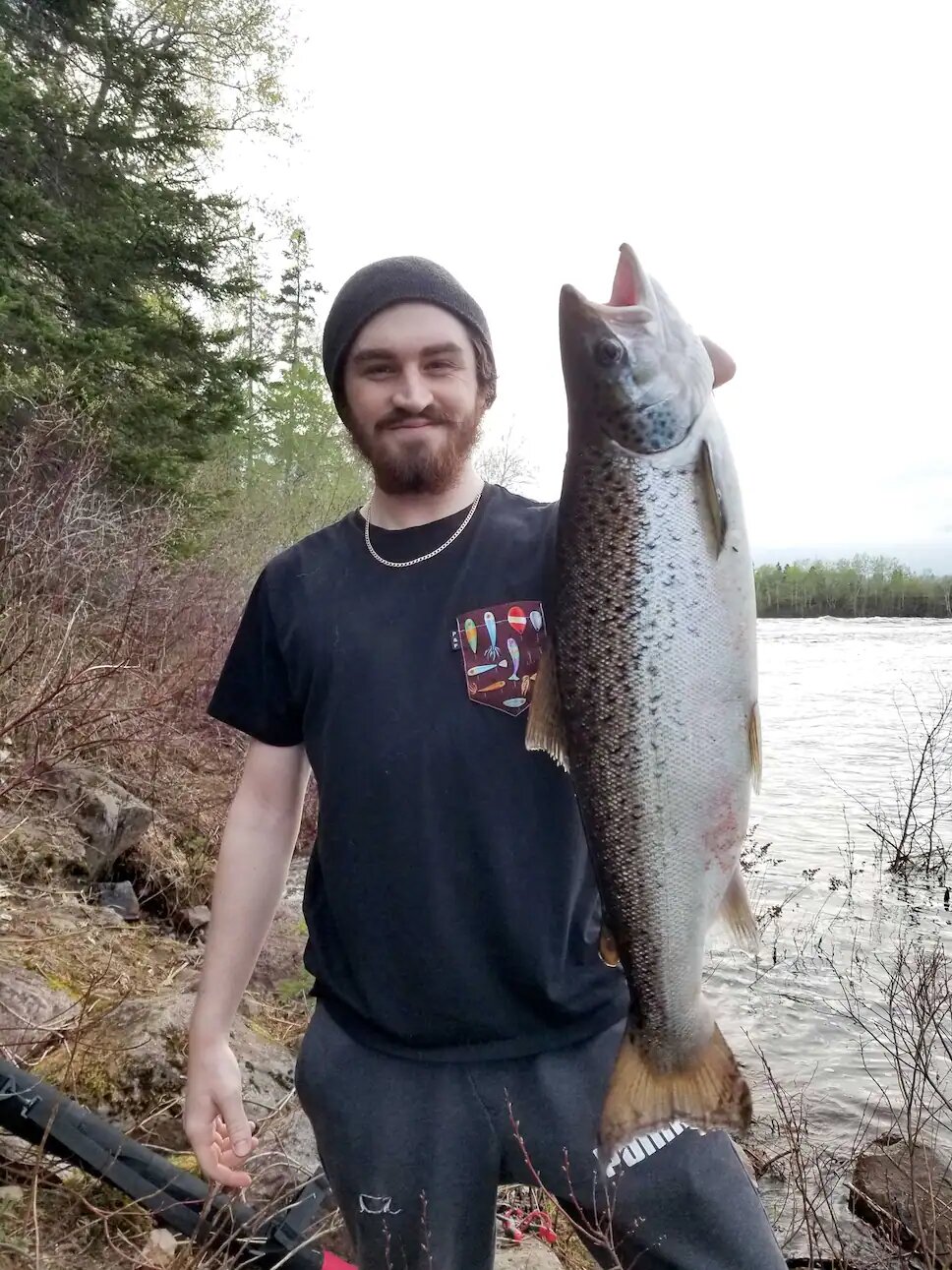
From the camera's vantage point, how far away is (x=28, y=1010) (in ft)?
12.0

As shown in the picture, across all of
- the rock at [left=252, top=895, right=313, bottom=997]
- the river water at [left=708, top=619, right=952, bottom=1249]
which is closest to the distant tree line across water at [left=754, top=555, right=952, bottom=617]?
the river water at [left=708, top=619, right=952, bottom=1249]

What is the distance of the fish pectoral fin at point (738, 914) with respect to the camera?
1984mm

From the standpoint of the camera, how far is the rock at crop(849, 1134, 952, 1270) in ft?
13.2

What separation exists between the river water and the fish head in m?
4.67

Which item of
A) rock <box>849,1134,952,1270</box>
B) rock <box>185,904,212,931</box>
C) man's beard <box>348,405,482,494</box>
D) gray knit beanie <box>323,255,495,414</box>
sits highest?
gray knit beanie <box>323,255,495,414</box>

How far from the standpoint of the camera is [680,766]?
1.88 metres

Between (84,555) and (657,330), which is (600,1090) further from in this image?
(84,555)

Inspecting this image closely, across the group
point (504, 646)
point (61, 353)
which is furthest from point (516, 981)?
point (61, 353)

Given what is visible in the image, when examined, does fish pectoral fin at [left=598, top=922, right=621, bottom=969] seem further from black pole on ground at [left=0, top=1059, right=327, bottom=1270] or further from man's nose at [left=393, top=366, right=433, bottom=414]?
black pole on ground at [left=0, top=1059, right=327, bottom=1270]

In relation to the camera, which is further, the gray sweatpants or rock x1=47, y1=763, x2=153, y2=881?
rock x1=47, y1=763, x2=153, y2=881

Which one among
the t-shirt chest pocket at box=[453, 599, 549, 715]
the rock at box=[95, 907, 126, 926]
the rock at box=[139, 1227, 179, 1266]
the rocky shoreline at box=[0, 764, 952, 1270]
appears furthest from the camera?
the rock at box=[95, 907, 126, 926]

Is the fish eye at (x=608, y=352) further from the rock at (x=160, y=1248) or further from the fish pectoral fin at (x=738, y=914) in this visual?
the rock at (x=160, y=1248)

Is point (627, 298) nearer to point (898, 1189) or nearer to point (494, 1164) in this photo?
point (494, 1164)

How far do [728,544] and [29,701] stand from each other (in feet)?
16.3
